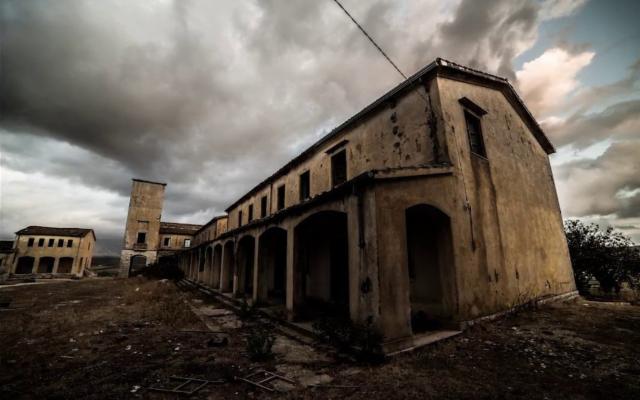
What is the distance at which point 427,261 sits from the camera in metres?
7.45

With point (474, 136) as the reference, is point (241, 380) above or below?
below

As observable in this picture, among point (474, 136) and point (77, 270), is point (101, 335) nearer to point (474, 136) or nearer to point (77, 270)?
point (474, 136)

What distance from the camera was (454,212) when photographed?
22.1ft

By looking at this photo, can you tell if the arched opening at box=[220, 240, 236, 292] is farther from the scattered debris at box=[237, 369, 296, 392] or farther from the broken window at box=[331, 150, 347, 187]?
the scattered debris at box=[237, 369, 296, 392]

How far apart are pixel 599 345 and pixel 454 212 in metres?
3.66

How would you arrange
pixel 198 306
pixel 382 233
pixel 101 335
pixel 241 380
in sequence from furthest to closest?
pixel 198 306 → pixel 101 335 → pixel 382 233 → pixel 241 380

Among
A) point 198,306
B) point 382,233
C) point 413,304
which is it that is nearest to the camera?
point 382,233

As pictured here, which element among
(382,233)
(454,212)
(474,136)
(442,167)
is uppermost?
(474,136)

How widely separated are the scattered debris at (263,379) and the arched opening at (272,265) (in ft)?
16.4

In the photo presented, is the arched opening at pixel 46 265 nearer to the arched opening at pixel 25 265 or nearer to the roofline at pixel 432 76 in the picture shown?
the arched opening at pixel 25 265

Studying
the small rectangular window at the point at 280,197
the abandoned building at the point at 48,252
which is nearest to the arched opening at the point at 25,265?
the abandoned building at the point at 48,252

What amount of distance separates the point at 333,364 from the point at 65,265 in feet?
165

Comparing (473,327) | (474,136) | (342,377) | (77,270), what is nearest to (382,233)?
(342,377)

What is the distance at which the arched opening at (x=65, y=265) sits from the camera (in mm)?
37781
